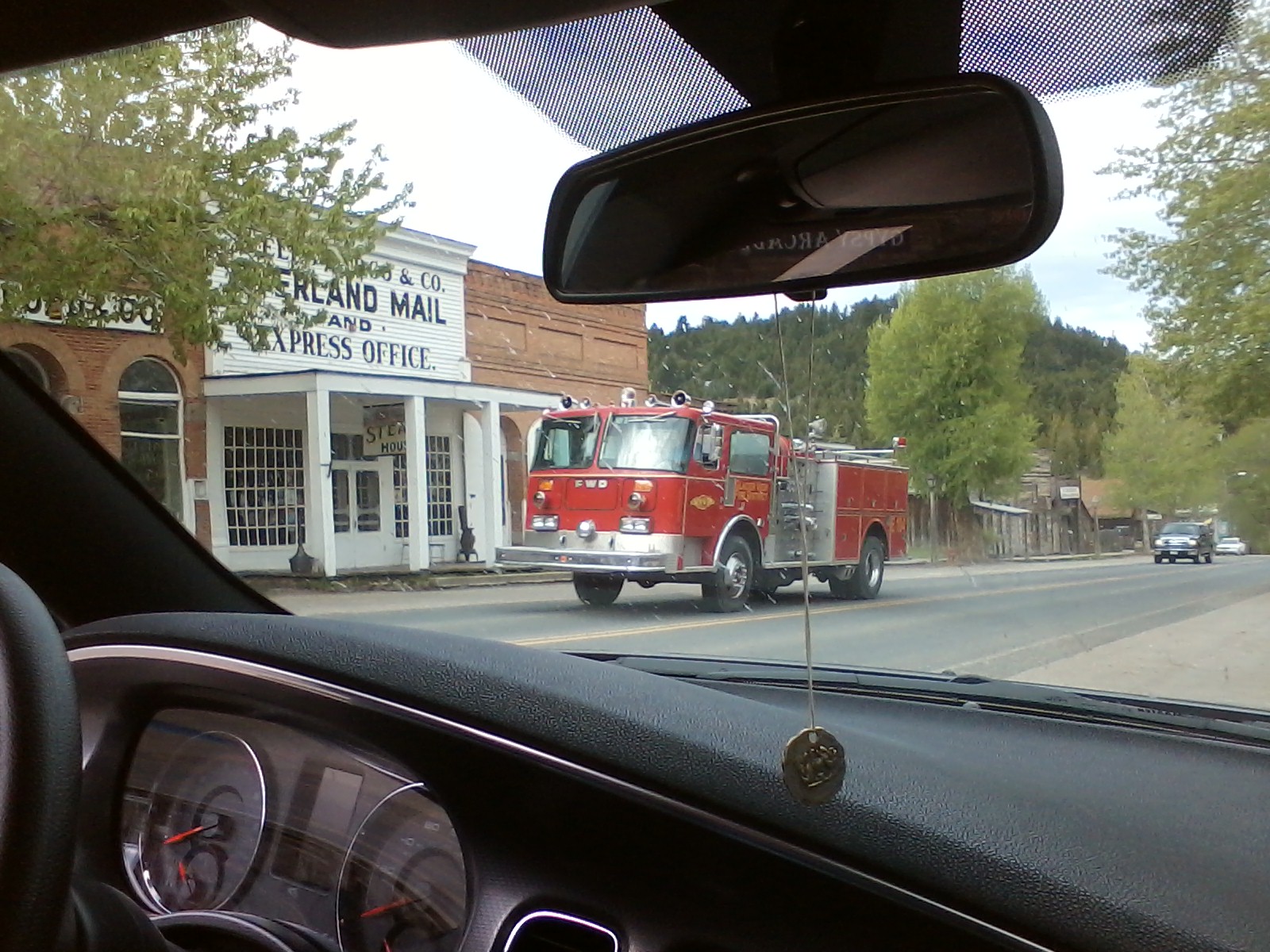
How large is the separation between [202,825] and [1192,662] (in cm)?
219

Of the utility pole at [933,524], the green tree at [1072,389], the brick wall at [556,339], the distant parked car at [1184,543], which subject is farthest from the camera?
the brick wall at [556,339]

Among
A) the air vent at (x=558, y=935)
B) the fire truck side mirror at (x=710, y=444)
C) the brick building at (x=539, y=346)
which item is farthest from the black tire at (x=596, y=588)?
the air vent at (x=558, y=935)

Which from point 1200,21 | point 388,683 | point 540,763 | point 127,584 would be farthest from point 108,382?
point 1200,21

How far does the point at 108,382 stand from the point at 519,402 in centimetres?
124

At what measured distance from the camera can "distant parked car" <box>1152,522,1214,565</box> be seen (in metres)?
2.82

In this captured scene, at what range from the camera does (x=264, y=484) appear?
3818 millimetres

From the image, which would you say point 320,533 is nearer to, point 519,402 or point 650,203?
point 519,402

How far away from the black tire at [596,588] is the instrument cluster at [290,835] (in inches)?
65.6

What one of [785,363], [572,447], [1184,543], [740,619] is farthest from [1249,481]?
[572,447]

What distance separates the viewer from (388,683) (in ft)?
5.66

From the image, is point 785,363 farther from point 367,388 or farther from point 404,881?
point 367,388

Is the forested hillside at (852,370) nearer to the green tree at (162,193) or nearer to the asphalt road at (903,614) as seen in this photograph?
the asphalt road at (903,614)

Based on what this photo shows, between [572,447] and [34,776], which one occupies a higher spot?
[572,447]

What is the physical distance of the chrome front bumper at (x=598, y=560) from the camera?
11.7 ft
